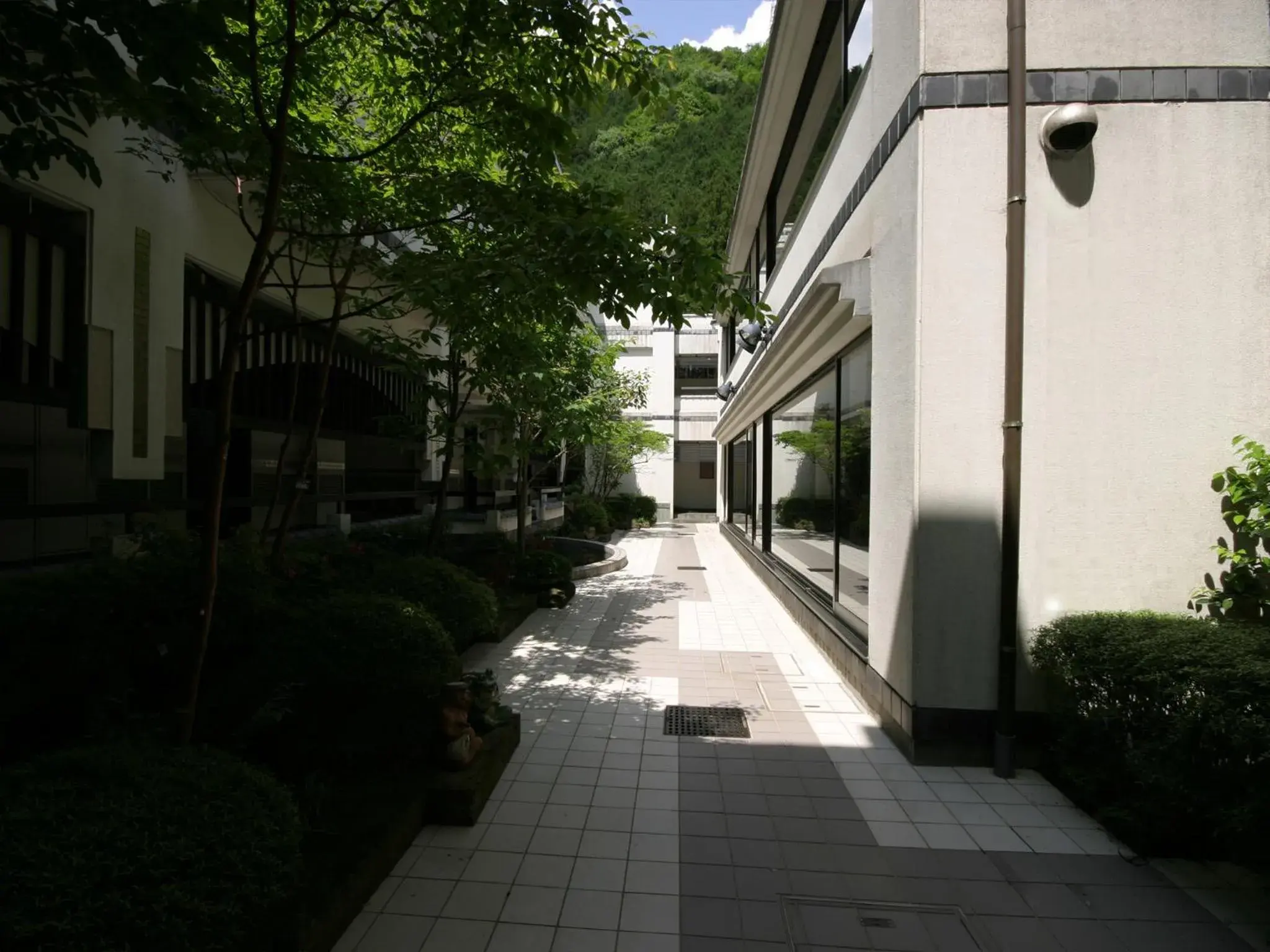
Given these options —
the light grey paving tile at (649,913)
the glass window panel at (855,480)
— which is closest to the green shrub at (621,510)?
the glass window panel at (855,480)

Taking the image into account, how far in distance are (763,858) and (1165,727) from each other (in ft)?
6.21

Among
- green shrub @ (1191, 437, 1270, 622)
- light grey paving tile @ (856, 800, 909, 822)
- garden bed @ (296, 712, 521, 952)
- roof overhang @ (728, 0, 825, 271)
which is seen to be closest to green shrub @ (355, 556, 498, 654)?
garden bed @ (296, 712, 521, 952)

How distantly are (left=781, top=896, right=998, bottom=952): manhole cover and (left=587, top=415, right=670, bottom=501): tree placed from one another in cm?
1897

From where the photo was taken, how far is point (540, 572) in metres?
9.59

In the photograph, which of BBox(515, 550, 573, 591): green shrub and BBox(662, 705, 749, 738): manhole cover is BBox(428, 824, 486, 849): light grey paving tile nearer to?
BBox(662, 705, 749, 738): manhole cover

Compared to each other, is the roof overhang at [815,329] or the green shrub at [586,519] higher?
the roof overhang at [815,329]

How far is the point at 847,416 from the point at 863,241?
1.79 meters

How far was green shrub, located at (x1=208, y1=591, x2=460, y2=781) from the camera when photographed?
3.52 metres

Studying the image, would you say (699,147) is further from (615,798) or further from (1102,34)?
(615,798)

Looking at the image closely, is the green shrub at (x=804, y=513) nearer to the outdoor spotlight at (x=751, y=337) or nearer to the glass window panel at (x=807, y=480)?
the glass window panel at (x=807, y=480)

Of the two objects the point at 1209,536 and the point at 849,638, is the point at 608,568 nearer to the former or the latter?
the point at 849,638

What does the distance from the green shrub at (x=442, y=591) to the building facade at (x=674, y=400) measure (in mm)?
20246

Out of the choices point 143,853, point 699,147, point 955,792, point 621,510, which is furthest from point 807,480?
point 699,147

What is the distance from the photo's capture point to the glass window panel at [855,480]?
19.8 ft
